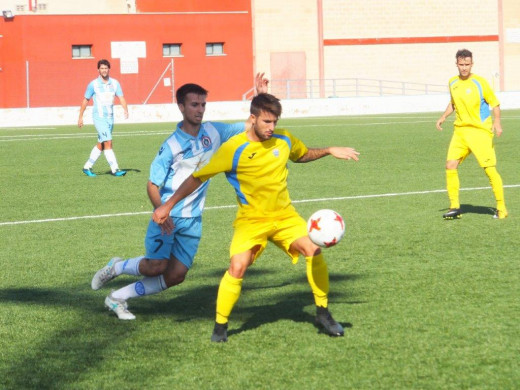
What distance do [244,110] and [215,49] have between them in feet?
44.9

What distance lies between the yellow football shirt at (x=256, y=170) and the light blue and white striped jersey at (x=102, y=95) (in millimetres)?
11566

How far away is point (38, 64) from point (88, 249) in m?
31.7

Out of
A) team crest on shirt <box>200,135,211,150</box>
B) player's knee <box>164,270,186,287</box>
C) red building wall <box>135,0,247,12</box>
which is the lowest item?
player's knee <box>164,270,186,287</box>

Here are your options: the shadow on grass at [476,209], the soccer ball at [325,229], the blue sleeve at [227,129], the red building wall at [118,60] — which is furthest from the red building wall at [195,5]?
the soccer ball at [325,229]

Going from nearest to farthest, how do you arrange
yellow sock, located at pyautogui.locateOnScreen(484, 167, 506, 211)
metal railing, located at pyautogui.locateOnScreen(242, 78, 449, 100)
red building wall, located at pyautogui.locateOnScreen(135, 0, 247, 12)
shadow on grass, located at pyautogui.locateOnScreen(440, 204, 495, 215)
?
yellow sock, located at pyautogui.locateOnScreen(484, 167, 506, 211) < shadow on grass, located at pyautogui.locateOnScreen(440, 204, 495, 215) < metal railing, located at pyautogui.locateOnScreen(242, 78, 449, 100) < red building wall, located at pyautogui.locateOnScreen(135, 0, 247, 12)

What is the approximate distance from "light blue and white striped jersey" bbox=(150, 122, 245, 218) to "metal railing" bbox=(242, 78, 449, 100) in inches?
1693

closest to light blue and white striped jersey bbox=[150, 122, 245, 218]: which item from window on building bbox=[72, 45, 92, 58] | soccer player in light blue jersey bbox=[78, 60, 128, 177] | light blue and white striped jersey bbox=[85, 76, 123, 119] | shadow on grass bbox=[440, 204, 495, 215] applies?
shadow on grass bbox=[440, 204, 495, 215]

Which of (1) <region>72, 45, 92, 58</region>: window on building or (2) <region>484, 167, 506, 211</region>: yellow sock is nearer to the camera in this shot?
(2) <region>484, 167, 506, 211</region>: yellow sock

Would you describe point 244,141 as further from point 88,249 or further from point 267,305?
point 88,249

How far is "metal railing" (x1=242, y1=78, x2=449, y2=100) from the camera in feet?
166

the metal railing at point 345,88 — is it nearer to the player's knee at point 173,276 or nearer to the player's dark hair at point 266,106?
the player's knee at point 173,276

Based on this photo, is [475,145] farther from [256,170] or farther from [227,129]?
[256,170]

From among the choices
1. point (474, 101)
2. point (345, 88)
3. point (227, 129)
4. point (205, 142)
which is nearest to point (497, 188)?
point (474, 101)

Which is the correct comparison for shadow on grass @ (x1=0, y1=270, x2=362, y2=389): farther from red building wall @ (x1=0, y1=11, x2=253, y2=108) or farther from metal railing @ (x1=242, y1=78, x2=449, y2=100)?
metal railing @ (x1=242, y1=78, x2=449, y2=100)
